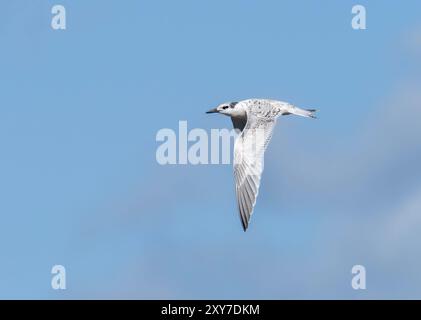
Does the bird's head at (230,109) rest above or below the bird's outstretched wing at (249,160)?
above

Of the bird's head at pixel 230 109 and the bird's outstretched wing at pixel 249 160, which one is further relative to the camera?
the bird's head at pixel 230 109

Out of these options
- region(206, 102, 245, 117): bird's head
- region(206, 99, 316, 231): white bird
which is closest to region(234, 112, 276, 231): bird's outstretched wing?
region(206, 99, 316, 231): white bird

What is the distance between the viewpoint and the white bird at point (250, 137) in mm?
34031

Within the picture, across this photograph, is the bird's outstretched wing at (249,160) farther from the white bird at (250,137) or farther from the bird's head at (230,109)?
the bird's head at (230,109)

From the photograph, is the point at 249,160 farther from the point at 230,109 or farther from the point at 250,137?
the point at 230,109

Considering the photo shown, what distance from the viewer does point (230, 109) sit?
37219mm

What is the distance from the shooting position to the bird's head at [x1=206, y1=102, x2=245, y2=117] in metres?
36.9

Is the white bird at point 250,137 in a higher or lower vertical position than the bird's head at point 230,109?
lower

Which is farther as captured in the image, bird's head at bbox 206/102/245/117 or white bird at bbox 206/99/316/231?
bird's head at bbox 206/102/245/117

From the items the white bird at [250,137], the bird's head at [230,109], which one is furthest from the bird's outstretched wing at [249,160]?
the bird's head at [230,109]

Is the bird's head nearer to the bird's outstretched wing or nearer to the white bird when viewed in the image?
the white bird
